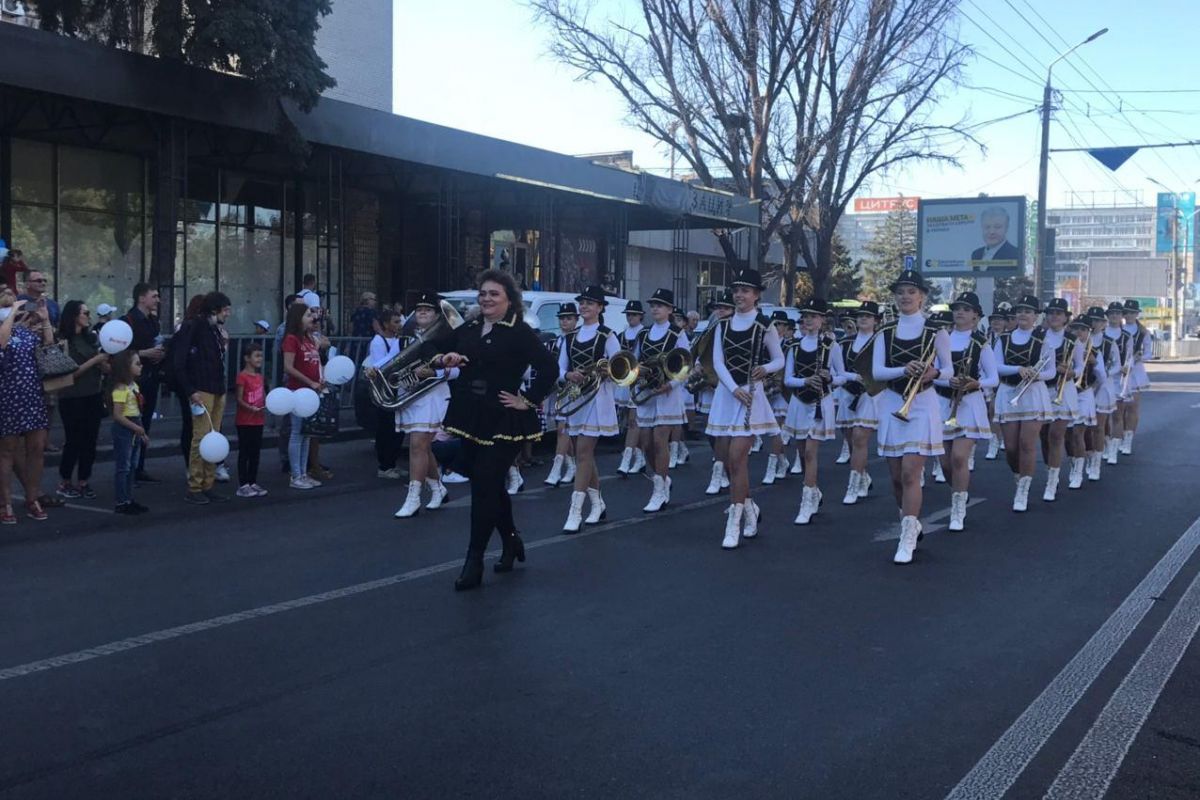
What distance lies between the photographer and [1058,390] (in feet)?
38.4

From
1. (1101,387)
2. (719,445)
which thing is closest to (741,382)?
(719,445)

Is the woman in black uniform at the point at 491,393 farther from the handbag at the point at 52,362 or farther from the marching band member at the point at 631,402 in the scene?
the handbag at the point at 52,362

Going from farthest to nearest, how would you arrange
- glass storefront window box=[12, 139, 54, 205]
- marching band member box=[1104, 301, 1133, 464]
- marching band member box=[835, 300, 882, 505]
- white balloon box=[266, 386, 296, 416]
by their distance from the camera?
glass storefront window box=[12, 139, 54, 205] < marching band member box=[1104, 301, 1133, 464] < marching band member box=[835, 300, 882, 505] < white balloon box=[266, 386, 296, 416]

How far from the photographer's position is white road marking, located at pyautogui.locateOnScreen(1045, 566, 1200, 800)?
4.27 meters

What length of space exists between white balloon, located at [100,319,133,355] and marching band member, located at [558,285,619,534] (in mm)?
3622

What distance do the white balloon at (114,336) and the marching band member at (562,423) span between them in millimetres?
3559

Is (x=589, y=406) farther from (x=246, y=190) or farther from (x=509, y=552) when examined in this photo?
(x=246, y=190)

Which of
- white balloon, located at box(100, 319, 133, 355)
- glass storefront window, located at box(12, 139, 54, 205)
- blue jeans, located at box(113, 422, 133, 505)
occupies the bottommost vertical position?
blue jeans, located at box(113, 422, 133, 505)

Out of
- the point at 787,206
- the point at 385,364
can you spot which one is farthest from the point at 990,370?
the point at 787,206

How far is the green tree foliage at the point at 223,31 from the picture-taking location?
619 inches

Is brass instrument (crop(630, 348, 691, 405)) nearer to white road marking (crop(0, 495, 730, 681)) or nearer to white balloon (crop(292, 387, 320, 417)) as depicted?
white road marking (crop(0, 495, 730, 681))

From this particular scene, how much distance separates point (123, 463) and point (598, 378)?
13.6ft

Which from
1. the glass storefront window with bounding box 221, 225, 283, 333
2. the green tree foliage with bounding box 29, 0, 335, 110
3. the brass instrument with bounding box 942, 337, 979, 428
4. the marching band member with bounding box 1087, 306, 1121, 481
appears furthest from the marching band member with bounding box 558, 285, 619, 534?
the glass storefront window with bounding box 221, 225, 283, 333

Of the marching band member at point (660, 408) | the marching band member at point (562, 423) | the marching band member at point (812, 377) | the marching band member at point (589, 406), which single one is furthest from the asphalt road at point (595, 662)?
the marching band member at point (812, 377)
